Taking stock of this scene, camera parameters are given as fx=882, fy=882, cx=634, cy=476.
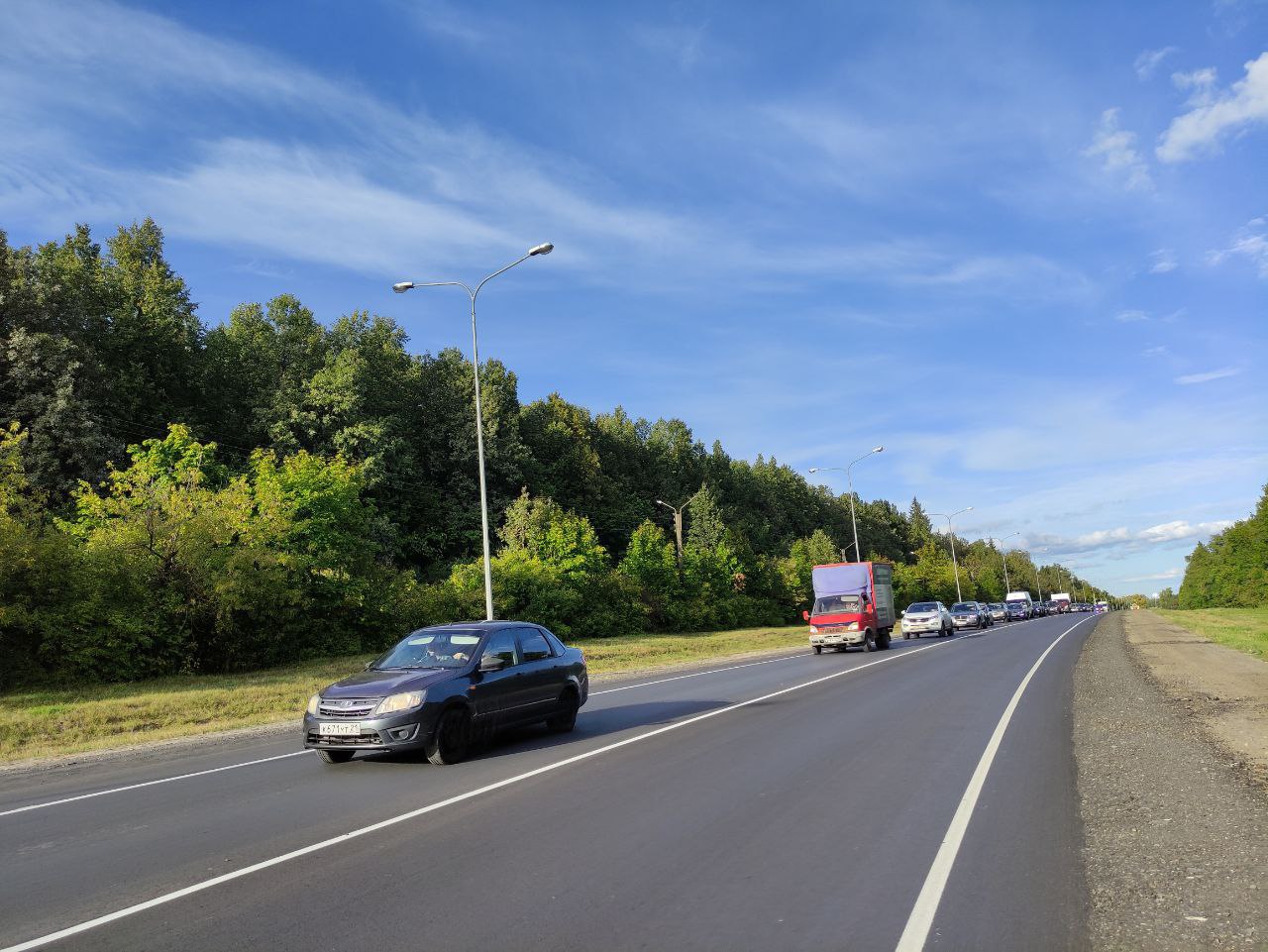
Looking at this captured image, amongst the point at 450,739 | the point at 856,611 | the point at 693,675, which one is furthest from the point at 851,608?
the point at 450,739

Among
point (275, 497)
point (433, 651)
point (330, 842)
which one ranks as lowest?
point (330, 842)

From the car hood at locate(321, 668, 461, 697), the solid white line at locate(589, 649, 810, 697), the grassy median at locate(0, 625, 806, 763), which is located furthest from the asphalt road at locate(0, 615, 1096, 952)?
the solid white line at locate(589, 649, 810, 697)

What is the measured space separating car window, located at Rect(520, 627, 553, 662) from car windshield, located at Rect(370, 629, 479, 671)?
83 cm

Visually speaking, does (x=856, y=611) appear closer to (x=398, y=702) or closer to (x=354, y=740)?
(x=398, y=702)

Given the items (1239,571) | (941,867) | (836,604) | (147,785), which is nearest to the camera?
(941,867)

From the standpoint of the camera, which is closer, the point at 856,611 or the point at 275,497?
the point at 275,497

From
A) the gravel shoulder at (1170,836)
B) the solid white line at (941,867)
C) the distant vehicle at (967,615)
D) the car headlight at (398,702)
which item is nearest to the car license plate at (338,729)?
the car headlight at (398,702)

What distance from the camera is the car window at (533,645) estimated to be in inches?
472

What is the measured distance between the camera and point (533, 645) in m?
12.3

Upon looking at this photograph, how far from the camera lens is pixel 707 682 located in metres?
20.8

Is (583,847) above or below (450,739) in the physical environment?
below

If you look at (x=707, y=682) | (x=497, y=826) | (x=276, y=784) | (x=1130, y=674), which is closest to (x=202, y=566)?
(x=707, y=682)

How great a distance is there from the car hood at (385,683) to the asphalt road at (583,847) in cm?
90

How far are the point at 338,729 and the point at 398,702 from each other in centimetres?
73
